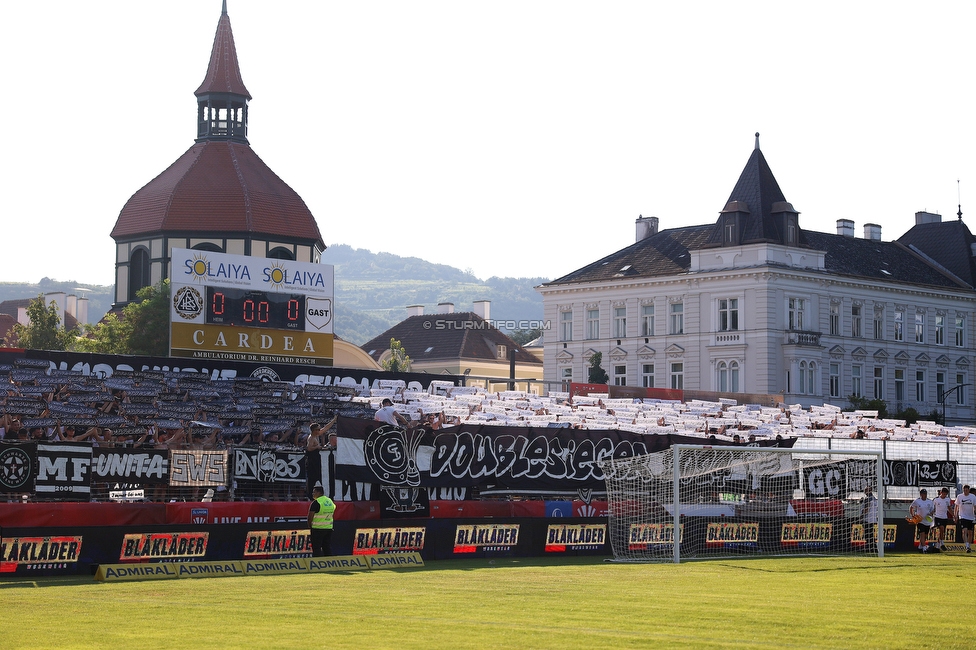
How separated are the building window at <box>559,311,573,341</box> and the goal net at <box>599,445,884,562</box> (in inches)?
2031

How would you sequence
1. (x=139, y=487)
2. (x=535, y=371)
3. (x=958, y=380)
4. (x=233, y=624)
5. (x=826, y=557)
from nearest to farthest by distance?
(x=233, y=624)
(x=139, y=487)
(x=826, y=557)
(x=958, y=380)
(x=535, y=371)

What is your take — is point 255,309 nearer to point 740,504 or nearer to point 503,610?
point 740,504

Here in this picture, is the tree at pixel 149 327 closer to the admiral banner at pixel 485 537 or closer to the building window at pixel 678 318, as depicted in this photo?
the building window at pixel 678 318

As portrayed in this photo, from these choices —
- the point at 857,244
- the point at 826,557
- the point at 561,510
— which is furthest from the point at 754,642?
the point at 857,244

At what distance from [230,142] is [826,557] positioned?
5534 cm

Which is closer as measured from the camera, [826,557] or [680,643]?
[680,643]

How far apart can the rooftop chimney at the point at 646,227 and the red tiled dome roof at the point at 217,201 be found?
83.2ft

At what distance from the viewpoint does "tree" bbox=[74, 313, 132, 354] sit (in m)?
66.8

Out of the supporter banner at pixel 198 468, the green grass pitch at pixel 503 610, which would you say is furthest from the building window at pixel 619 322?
the green grass pitch at pixel 503 610

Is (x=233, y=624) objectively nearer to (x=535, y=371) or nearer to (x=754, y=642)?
(x=754, y=642)

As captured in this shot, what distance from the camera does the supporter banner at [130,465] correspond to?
27.7 meters

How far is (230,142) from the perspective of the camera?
3063 inches

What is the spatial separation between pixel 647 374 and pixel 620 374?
7.17ft

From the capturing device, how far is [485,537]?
27.3 m
